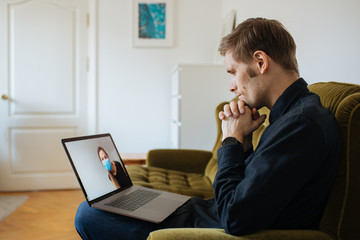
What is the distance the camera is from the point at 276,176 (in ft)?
2.42

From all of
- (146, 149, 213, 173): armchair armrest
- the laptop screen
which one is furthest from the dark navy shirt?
(146, 149, 213, 173): armchair armrest

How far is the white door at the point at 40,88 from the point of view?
11.2 ft

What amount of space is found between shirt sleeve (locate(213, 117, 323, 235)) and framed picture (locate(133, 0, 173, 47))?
2992mm

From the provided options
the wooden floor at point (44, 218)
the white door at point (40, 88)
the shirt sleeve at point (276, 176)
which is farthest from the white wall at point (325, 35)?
the white door at point (40, 88)

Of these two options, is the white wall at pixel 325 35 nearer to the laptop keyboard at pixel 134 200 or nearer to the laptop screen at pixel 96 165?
the laptop keyboard at pixel 134 200

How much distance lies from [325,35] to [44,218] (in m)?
2.51

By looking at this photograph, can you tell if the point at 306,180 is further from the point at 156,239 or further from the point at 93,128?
the point at 93,128

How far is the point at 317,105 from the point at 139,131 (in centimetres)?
293

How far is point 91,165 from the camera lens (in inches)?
49.0

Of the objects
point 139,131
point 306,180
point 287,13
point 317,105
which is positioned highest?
point 287,13

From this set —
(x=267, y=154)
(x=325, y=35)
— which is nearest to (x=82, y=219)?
(x=267, y=154)

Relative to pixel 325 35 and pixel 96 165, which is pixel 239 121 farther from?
pixel 325 35

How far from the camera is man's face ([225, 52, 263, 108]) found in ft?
3.07

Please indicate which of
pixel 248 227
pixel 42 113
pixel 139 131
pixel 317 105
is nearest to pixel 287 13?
pixel 317 105
